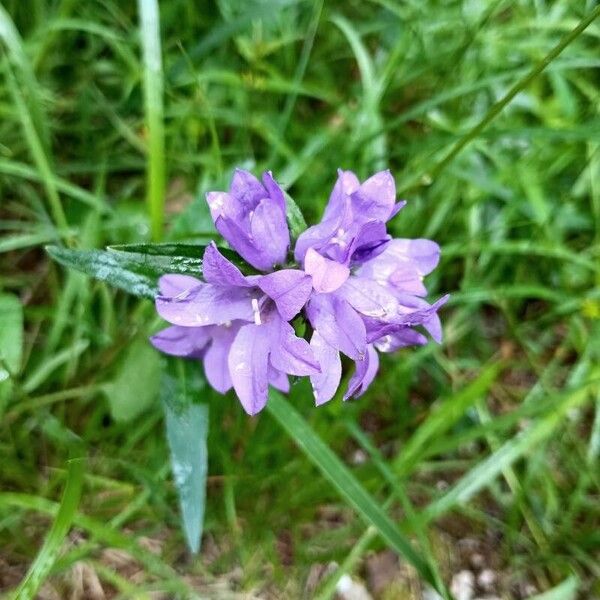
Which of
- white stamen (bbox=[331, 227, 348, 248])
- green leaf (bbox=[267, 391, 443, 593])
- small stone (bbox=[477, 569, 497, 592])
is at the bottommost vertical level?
small stone (bbox=[477, 569, 497, 592])

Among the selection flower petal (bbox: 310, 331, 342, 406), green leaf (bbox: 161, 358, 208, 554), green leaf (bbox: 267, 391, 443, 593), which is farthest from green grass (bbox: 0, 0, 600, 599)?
flower petal (bbox: 310, 331, 342, 406)

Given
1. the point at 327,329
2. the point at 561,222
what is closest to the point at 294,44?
the point at 561,222

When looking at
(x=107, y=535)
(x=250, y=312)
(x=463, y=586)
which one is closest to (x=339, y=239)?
(x=250, y=312)

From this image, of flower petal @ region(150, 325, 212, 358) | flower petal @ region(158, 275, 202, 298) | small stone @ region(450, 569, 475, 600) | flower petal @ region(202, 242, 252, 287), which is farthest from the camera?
small stone @ region(450, 569, 475, 600)

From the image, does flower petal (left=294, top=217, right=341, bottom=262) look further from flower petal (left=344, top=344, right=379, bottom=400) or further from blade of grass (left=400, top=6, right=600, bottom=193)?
blade of grass (left=400, top=6, right=600, bottom=193)

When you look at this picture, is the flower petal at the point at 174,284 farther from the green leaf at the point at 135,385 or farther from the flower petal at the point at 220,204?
the green leaf at the point at 135,385

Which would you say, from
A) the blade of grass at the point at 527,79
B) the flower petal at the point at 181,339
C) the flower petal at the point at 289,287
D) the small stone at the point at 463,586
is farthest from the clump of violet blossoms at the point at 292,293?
the small stone at the point at 463,586

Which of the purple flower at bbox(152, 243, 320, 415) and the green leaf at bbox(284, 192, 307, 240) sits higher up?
the green leaf at bbox(284, 192, 307, 240)

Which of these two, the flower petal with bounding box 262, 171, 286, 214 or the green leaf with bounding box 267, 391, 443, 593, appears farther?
the green leaf with bounding box 267, 391, 443, 593

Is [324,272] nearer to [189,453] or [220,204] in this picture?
[220,204]
